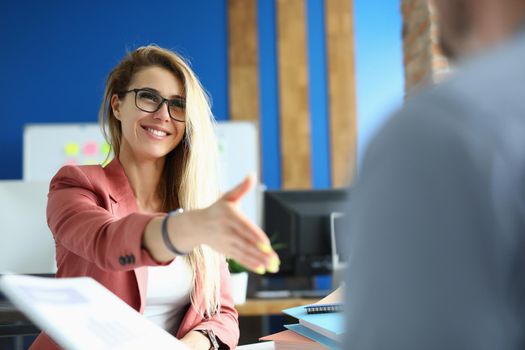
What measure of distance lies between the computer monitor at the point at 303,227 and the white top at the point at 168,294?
1.42 meters

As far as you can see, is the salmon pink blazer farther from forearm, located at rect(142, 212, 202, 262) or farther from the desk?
the desk

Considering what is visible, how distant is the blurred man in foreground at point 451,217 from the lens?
1.05 ft

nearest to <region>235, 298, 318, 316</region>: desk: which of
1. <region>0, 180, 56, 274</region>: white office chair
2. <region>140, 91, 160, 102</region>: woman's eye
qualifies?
<region>0, 180, 56, 274</region>: white office chair

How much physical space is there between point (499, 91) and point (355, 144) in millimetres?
103

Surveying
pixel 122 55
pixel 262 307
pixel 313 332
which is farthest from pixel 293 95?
pixel 313 332

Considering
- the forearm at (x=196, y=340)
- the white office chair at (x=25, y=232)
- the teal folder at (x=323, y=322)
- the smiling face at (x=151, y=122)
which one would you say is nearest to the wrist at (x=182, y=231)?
the teal folder at (x=323, y=322)

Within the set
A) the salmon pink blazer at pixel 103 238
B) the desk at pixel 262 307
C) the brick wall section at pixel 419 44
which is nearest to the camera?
the salmon pink blazer at pixel 103 238

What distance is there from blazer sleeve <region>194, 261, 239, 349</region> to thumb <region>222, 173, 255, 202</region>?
34.9 inches

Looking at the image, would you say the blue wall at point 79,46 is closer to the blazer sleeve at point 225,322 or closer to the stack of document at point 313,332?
the blazer sleeve at point 225,322

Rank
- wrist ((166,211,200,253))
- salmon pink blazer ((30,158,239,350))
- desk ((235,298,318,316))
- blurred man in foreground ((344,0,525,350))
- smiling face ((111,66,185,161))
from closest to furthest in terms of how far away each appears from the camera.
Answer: blurred man in foreground ((344,0,525,350))
wrist ((166,211,200,253))
salmon pink blazer ((30,158,239,350))
smiling face ((111,66,185,161))
desk ((235,298,318,316))

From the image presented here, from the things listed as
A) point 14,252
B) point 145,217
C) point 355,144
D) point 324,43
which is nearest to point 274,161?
point 324,43

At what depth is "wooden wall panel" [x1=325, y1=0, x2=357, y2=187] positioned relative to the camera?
5734 mm

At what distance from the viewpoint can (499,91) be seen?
1.11 feet

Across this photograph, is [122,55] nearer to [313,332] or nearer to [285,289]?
[285,289]
